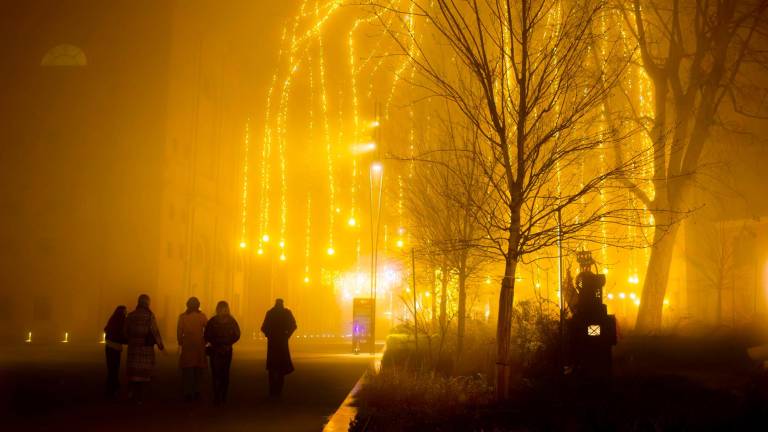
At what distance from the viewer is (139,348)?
14.8 metres

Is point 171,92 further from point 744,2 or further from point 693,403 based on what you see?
point 693,403

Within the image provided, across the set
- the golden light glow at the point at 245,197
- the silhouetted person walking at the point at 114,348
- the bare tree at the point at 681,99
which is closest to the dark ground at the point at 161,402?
the silhouetted person walking at the point at 114,348

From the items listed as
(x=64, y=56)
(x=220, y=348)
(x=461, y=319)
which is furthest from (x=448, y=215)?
(x=64, y=56)

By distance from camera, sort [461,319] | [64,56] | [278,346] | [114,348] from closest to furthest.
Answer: [114,348]
[278,346]
[461,319]
[64,56]

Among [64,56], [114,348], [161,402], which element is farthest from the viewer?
[64,56]

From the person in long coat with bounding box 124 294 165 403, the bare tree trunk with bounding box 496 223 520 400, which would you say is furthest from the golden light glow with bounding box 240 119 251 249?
the bare tree trunk with bounding box 496 223 520 400

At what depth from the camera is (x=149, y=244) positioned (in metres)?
48.7

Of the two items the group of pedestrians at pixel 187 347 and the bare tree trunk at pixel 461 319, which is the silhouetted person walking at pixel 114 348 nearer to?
the group of pedestrians at pixel 187 347

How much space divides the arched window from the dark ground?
30331 mm

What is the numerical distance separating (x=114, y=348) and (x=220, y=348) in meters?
2.36

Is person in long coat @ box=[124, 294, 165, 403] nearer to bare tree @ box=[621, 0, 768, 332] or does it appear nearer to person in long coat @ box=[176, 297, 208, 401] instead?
person in long coat @ box=[176, 297, 208, 401]

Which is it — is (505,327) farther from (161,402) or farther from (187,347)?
(161,402)

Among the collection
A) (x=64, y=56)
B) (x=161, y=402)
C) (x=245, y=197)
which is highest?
(x=64, y=56)

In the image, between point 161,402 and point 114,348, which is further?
point 114,348
